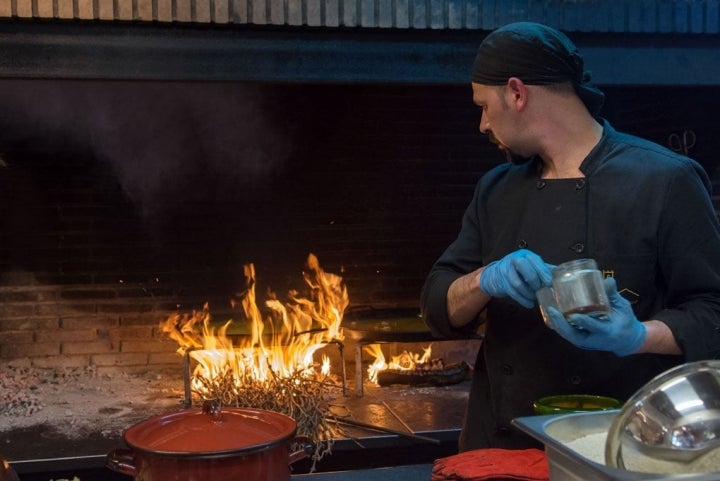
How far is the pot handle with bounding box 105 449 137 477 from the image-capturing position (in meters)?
1.31

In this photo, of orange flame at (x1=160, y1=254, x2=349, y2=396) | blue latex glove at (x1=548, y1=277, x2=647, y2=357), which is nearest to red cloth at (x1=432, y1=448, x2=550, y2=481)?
blue latex glove at (x1=548, y1=277, x2=647, y2=357)

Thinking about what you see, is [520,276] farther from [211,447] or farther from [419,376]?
[419,376]

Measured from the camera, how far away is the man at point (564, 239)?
189cm

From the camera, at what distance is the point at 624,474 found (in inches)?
39.4

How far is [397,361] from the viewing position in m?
4.67

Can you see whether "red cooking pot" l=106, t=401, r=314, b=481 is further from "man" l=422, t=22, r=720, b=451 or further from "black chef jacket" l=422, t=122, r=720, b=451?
"black chef jacket" l=422, t=122, r=720, b=451

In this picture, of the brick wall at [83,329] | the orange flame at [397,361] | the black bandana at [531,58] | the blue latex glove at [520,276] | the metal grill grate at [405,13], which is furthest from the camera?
the brick wall at [83,329]

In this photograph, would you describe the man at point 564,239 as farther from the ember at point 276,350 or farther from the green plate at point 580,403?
the ember at point 276,350

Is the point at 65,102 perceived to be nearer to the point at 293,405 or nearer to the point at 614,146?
the point at 293,405

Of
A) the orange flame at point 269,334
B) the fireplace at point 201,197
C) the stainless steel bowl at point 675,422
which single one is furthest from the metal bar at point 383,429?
the stainless steel bowl at point 675,422

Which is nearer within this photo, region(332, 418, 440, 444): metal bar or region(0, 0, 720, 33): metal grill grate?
region(0, 0, 720, 33): metal grill grate

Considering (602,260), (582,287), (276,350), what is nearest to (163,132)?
(276,350)

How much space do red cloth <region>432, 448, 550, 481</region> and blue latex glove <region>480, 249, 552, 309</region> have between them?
13.9 inches

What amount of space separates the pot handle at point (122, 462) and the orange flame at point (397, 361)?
3.27 meters
